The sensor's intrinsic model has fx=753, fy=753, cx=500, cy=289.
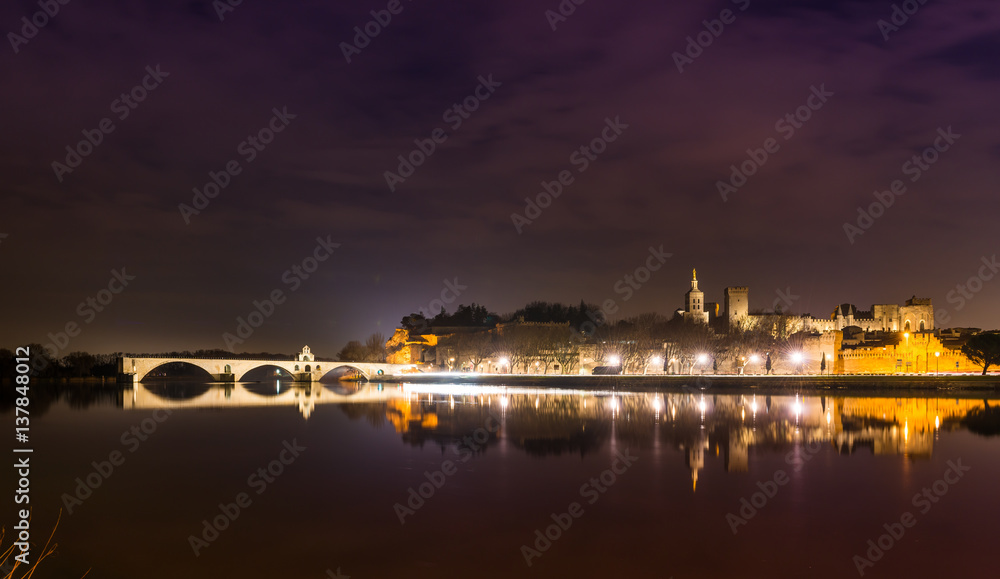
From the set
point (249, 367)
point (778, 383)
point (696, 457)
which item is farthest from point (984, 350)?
point (249, 367)

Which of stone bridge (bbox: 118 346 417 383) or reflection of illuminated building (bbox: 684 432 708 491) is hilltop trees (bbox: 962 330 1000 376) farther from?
stone bridge (bbox: 118 346 417 383)

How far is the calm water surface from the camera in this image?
10.9 metres

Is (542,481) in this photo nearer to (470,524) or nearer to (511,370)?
(470,524)

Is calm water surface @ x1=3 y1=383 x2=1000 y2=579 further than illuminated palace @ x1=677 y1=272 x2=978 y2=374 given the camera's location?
No

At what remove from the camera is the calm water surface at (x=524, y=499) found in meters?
10.9

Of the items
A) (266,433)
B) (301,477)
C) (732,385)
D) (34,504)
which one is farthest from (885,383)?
(34,504)

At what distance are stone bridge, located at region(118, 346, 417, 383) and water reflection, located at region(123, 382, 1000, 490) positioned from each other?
32.1 metres

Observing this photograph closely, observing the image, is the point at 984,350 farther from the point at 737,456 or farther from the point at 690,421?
the point at 737,456

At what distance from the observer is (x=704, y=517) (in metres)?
13.2

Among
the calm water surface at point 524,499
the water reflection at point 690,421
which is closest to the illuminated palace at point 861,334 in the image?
the water reflection at point 690,421

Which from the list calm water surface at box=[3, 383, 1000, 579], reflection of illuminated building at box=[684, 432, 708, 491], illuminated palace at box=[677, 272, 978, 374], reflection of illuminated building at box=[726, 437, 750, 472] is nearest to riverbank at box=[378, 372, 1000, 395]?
illuminated palace at box=[677, 272, 978, 374]

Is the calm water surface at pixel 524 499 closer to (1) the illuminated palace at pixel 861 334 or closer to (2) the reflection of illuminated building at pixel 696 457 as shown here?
(2) the reflection of illuminated building at pixel 696 457

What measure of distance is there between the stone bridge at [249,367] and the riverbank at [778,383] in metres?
25.1

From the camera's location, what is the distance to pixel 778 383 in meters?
56.2
